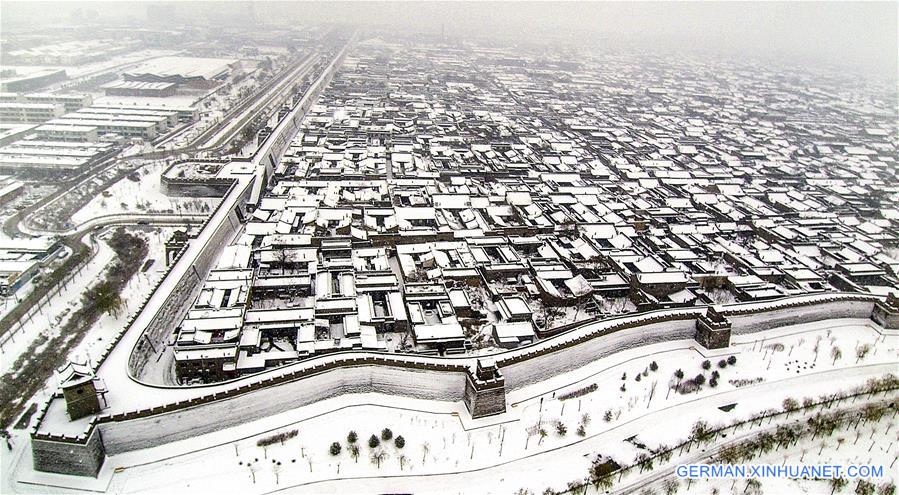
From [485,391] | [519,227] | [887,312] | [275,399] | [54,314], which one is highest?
[519,227]

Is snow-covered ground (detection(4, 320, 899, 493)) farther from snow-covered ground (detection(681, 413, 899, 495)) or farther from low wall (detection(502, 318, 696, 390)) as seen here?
snow-covered ground (detection(681, 413, 899, 495))

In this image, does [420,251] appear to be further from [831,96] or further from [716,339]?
[831,96]

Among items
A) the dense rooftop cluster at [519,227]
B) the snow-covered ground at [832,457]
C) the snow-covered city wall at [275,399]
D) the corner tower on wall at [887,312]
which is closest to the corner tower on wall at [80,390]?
the snow-covered city wall at [275,399]

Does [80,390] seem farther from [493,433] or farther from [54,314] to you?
[493,433]

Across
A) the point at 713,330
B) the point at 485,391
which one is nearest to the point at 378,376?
the point at 485,391

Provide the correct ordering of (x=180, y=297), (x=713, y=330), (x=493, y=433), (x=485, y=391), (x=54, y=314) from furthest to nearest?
(x=180, y=297), (x=54, y=314), (x=713, y=330), (x=485, y=391), (x=493, y=433)

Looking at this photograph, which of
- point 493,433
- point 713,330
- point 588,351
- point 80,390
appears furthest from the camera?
point 713,330
